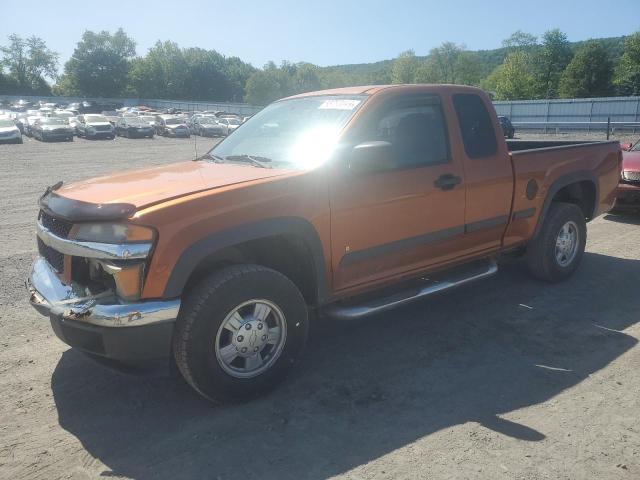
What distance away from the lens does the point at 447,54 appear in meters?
126

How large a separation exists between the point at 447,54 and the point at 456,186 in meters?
132

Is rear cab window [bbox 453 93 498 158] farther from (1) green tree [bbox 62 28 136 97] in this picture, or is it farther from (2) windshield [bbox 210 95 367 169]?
(1) green tree [bbox 62 28 136 97]

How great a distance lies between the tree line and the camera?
94750 mm

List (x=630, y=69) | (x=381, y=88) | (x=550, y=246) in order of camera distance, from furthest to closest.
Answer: (x=630, y=69) → (x=550, y=246) → (x=381, y=88)

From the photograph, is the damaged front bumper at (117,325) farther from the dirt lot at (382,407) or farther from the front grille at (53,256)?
the dirt lot at (382,407)

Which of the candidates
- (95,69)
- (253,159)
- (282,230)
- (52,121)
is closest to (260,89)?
(95,69)

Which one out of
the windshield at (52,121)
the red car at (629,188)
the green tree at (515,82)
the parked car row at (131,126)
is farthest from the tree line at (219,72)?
the red car at (629,188)

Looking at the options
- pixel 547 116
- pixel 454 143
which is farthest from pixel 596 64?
pixel 454 143

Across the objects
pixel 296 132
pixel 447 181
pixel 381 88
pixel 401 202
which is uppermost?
pixel 381 88

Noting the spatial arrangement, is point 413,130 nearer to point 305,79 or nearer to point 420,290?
point 420,290

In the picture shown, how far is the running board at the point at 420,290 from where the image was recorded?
12.7ft

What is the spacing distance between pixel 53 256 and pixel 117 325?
3.06 feet

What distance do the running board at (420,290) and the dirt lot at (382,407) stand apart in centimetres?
39

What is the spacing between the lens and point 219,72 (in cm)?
13175
